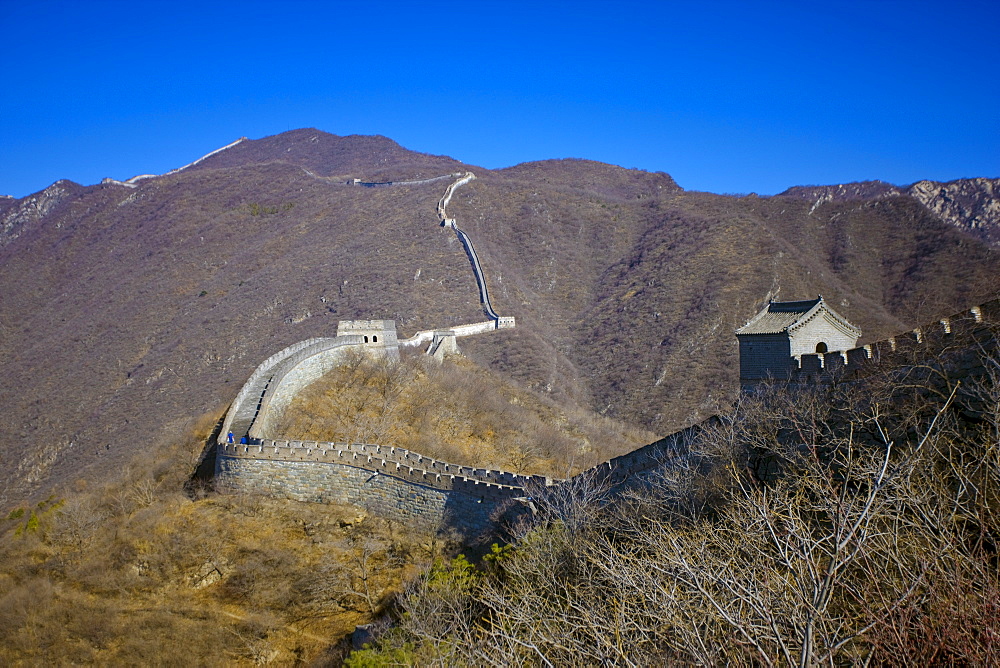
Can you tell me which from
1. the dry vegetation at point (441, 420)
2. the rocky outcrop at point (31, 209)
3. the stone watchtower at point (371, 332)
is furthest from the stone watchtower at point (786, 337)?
the rocky outcrop at point (31, 209)

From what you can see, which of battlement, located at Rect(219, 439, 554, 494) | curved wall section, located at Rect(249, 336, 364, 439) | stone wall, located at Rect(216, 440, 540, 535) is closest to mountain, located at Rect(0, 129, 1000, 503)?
curved wall section, located at Rect(249, 336, 364, 439)

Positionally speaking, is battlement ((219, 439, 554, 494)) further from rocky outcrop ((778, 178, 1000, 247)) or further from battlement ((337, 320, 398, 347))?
rocky outcrop ((778, 178, 1000, 247))

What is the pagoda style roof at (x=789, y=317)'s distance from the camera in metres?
19.7

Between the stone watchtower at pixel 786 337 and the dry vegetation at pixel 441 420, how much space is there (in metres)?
9.02

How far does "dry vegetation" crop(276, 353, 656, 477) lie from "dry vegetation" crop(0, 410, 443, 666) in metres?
5.54

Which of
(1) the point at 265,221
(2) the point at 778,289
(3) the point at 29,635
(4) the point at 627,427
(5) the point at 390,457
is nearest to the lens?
(3) the point at 29,635

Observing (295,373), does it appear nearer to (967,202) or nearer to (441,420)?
(441,420)

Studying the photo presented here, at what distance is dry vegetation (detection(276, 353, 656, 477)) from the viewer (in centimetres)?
2703

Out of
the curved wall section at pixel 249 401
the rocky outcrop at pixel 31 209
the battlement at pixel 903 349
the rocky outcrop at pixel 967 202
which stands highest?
the rocky outcrop at pixel 31 209

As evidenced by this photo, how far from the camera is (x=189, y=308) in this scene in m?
79.4

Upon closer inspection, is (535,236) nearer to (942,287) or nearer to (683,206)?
(683,206)

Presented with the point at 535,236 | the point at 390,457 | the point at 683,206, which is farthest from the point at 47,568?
the point at 683,206

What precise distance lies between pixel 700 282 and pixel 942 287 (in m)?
19.3

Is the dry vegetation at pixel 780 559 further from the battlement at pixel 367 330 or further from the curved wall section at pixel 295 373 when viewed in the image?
the battlement at pixel 367 330
